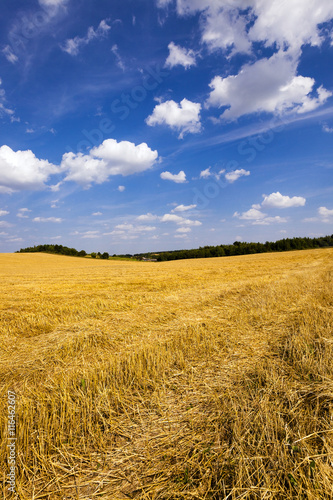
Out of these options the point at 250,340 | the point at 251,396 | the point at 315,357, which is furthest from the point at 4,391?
the point at 315,357

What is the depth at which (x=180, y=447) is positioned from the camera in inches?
81.5

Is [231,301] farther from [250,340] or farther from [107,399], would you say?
[107,399]

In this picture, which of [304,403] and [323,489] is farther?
[304,403]

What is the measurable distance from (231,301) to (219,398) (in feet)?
17.5
